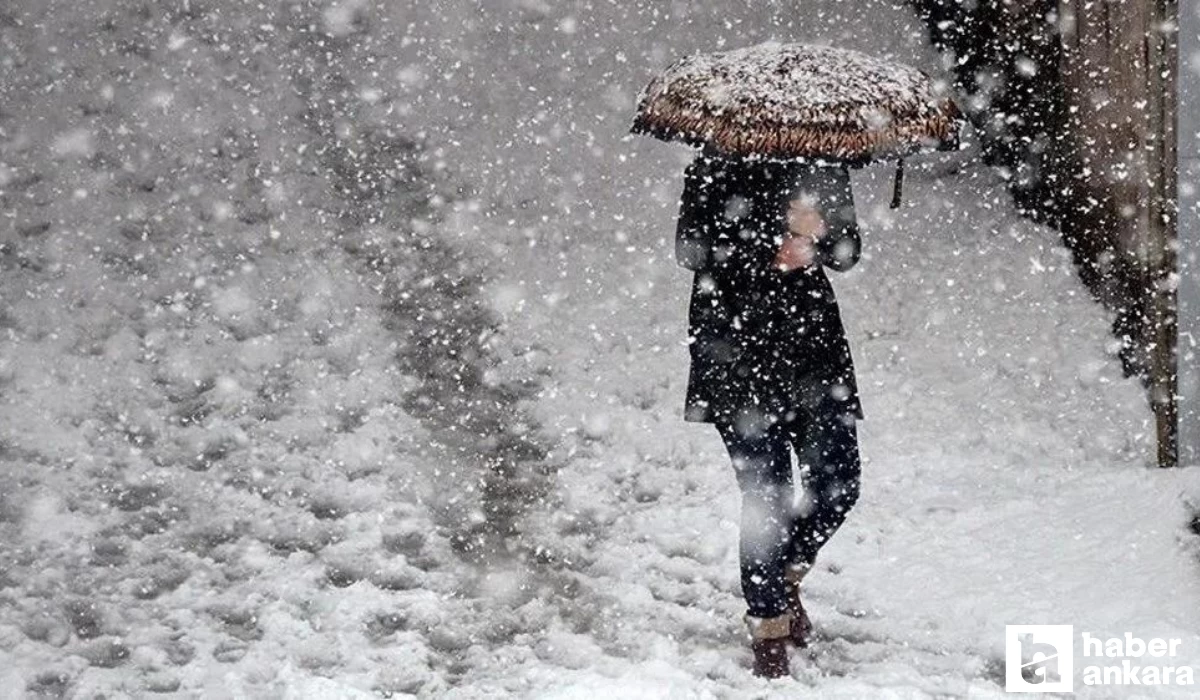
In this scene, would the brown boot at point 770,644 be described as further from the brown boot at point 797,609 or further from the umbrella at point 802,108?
the umbrella at point 802,108

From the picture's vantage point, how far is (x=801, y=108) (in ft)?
13.8

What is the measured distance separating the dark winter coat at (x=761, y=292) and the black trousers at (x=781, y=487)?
0.23ft

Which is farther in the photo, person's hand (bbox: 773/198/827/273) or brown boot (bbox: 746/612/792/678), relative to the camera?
brown boot (bbox: 746/612/792/678)

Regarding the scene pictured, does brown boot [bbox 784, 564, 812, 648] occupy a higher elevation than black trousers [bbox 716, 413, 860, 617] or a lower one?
lower

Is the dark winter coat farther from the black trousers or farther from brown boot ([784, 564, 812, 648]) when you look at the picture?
brown boot ([784, 564, 812, 648])

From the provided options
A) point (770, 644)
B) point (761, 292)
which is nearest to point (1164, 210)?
point (761, 292)

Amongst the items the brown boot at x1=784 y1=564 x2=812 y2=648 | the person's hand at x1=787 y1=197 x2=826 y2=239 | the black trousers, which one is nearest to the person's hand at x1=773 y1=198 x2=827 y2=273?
the person's hand at x1=787 y1=197 x2=826 y2=239

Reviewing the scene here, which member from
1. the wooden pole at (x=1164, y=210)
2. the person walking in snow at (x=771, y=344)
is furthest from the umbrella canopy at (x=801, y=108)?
the wooden pole at (x=1164, y=210)

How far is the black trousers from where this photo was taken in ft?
14.7

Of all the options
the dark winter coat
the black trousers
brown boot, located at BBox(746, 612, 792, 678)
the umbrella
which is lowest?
brown boot, located at BBox(746, 612, 792, 678)

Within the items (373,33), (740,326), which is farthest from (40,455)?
(373,33)

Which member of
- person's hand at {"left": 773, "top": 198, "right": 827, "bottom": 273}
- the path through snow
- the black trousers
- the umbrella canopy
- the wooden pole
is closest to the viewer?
the umbrella canopy

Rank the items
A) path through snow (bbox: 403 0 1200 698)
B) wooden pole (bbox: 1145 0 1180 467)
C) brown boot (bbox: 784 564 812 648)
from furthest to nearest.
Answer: wooden pole (bbox: 1145 0 1180 467), path through snow (bbox: 403 0 1200 698), brown boot (bbox: 784 564 812 648)

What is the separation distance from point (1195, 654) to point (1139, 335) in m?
2.55
